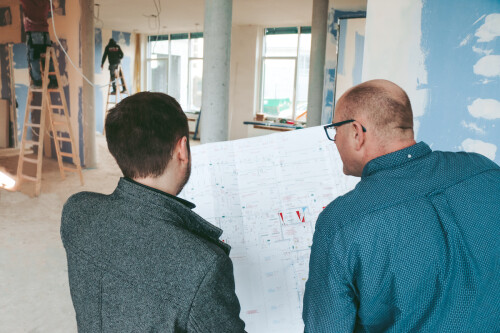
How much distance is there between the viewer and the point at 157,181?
100 cm

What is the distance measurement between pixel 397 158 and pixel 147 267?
69 cm

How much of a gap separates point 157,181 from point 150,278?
0.26 m

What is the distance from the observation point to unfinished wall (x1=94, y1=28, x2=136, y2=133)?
12102mm

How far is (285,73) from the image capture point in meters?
11.4

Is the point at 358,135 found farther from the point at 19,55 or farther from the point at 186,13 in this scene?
the point at 186,13

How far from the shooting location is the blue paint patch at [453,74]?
5.58 feet

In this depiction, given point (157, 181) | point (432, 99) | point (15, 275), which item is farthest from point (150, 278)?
point (15, 275)

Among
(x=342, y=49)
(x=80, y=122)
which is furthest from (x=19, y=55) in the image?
(x=342, y=49)

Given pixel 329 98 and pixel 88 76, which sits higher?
pixel 88 76

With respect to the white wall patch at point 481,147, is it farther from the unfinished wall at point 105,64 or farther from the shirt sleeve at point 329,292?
the unfinished wall at point 105,64

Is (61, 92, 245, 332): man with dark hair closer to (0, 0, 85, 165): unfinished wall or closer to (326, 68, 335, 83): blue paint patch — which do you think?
(326, 68, 335, 83): blue paint patch

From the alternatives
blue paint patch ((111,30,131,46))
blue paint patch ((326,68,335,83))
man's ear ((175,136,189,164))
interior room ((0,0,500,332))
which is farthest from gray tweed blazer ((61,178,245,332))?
blue paint patch ((111,30,131,46))

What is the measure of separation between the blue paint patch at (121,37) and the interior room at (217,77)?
0.13 feet

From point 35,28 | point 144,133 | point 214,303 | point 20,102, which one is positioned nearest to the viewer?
point 214,303
